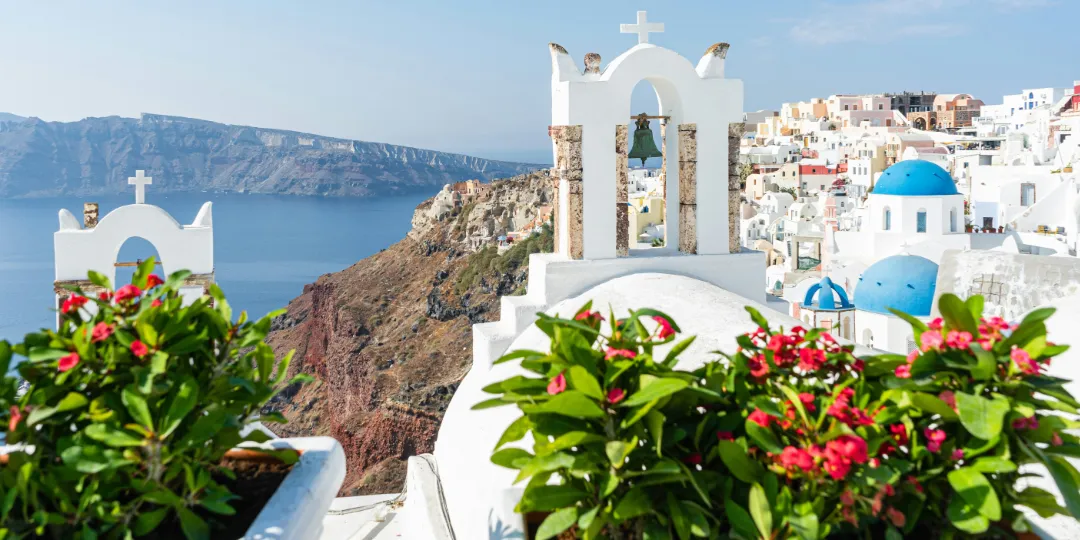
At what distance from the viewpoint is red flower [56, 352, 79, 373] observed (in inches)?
93.3

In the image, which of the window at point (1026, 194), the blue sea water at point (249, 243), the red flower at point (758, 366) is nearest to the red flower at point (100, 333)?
the red flower at point (758, 366)

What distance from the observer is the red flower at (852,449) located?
85.6 inches

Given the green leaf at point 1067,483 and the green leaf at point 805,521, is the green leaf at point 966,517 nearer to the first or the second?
the green leaf at point 1067,483

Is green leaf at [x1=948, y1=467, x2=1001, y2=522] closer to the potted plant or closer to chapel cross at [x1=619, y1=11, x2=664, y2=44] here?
the potted plant

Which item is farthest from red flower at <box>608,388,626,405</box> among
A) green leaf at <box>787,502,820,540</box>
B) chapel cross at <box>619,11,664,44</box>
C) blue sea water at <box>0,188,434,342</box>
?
blue sea water at <box>0,188,434,342</box>

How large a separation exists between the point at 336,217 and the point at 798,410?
367 feet

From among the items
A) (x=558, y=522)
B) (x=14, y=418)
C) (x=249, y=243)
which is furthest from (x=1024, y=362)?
(x=249, y=243)

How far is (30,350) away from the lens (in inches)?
95.6

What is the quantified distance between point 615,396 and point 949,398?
85 cm

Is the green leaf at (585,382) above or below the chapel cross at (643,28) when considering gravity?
below

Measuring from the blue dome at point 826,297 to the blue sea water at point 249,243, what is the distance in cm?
2354

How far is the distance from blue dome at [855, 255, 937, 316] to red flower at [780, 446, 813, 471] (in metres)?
14.3

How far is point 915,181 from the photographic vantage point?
23109mm

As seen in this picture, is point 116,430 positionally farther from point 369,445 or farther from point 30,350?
point 369,445
